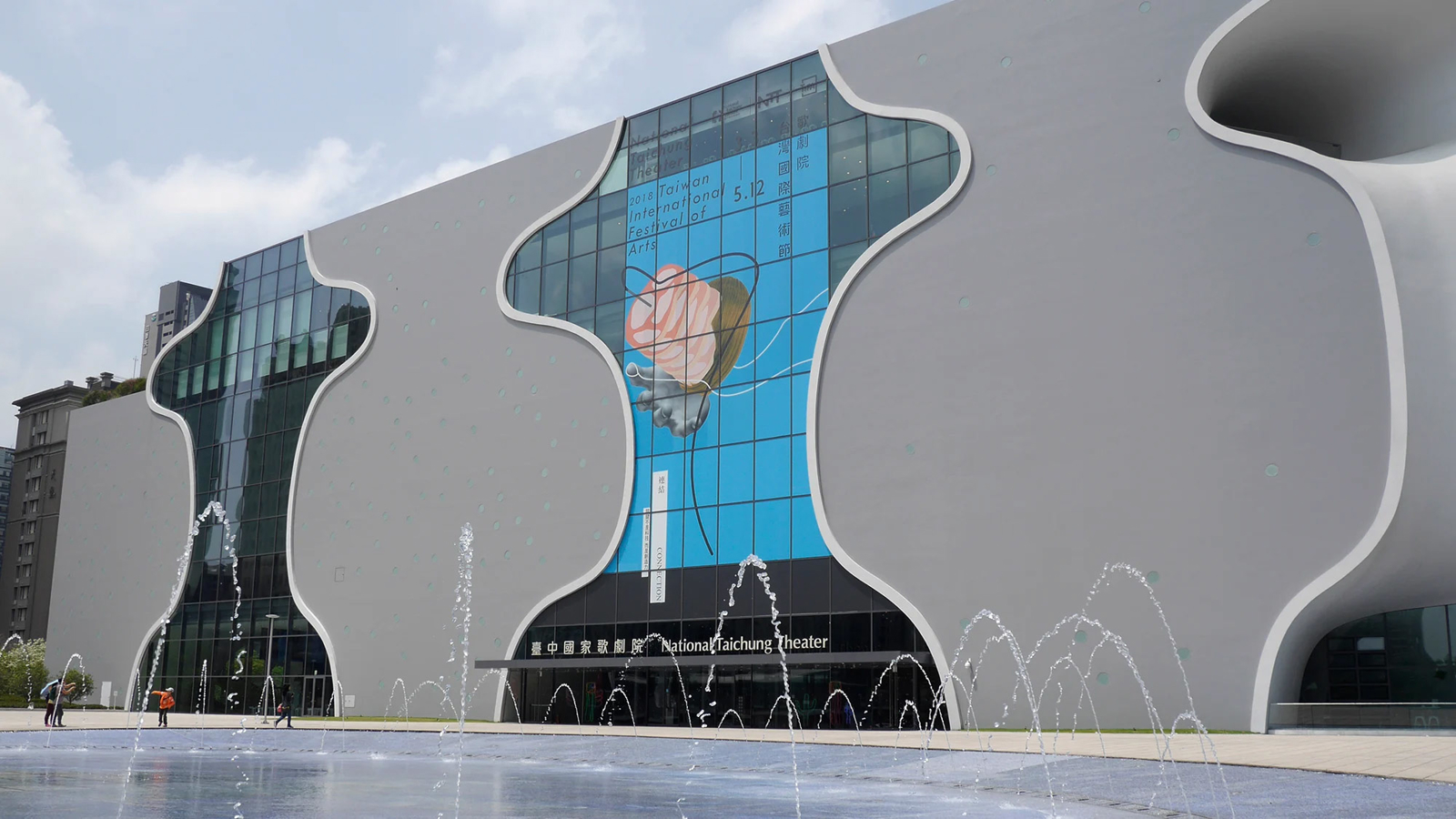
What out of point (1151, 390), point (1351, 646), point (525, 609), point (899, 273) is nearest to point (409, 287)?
point (525, 609)

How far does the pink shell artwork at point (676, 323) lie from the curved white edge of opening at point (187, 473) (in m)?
21.3

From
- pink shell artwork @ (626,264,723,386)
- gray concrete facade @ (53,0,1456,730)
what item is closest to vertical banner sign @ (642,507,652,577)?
gray concrete facade @ (53,0,1456,730)

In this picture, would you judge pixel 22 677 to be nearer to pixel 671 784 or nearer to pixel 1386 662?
pixel 671 784

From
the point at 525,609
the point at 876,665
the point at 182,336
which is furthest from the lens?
the point at 182,336

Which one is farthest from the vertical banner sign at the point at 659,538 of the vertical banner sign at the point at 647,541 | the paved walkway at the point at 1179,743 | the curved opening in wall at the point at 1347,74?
the curved opening in wall at the point at 1347,74

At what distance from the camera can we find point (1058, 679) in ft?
85.8

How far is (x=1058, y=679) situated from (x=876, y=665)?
4678 millimetres

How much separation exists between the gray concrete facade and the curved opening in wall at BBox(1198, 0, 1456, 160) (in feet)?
0.86

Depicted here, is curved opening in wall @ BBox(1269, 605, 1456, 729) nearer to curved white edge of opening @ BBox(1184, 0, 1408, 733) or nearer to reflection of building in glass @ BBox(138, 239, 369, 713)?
curved white edge of opening @ BBox(1184, 0, 1408, 733)

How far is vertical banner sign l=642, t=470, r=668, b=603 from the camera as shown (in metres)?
33.4

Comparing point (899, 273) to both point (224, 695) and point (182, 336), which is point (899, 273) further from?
point (182, 336)

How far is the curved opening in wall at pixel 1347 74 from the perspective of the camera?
26.5 meters

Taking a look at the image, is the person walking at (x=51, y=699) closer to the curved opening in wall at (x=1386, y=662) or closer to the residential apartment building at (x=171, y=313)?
the residential apartment building at (x=171, y=313)

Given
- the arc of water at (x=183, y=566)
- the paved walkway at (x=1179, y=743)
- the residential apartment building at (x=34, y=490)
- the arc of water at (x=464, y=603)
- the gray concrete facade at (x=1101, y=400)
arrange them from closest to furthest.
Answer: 1. the paved walkway at (x=1179, y=743)
2. the gray concrete facade at (x=1101, y=400)
3. the arc of water at (x=464, y=603)
4. the arc of water at (x=183, y=566)
5. the residential apartment building at (x=34, y=490)
